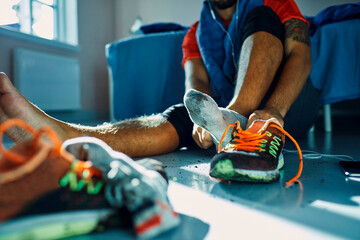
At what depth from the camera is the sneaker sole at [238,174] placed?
0.62 m

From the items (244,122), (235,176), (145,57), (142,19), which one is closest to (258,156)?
(235,176)

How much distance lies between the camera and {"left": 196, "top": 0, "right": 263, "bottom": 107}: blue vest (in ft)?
3.76

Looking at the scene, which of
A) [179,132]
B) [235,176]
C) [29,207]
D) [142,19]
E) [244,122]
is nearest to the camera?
[29,207]

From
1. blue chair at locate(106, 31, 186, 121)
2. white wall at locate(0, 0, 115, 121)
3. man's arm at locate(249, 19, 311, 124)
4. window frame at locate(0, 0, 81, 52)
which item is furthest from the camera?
white wall at locate(0, 0, 115, 121)

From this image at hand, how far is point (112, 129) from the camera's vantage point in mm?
929

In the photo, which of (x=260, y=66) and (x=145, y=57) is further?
(x=145, y=57)

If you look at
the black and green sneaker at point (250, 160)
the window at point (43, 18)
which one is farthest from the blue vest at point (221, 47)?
the window at point (43, 18)

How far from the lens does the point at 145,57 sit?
6.69 ft

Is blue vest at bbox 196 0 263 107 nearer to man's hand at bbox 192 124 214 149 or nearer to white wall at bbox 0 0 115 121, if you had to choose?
man's hand at bbox 192 124 214 149

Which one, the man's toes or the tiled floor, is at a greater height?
the man's toes

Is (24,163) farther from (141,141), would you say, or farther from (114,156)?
(141,141)

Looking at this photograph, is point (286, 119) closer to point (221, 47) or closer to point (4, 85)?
point (221, 47)

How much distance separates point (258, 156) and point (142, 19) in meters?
3.74

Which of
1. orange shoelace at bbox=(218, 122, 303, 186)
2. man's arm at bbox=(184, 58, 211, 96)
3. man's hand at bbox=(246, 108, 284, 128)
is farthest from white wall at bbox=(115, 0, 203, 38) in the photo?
orange shoelace at bbox=(218, 122, 303, 186)
